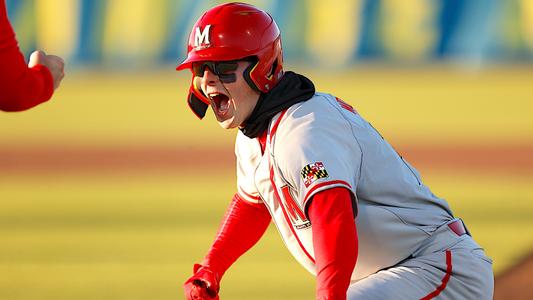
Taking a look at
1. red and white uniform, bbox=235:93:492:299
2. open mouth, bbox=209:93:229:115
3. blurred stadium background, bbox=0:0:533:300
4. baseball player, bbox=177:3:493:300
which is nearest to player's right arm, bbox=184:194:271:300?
baseball player, bbox=177:3:493:300

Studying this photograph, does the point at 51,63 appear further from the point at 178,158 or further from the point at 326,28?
the point at 326,28

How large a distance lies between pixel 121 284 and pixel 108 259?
1.83ft

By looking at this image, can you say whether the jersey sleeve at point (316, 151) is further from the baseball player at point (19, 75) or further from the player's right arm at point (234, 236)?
the baseball player at point (19, 75)

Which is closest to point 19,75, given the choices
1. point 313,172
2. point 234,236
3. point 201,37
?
point 201,37

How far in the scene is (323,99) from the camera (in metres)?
3.31

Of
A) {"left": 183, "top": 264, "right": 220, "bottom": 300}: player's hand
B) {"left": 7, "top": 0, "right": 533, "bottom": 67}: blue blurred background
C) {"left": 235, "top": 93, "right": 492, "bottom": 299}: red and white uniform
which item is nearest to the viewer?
{"left": 235, "top": 93, "right": 492, "bottom": 299}: red and white uniform

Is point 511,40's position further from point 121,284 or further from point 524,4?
point 121,284

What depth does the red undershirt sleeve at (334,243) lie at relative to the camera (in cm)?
292

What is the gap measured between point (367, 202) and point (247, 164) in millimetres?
497

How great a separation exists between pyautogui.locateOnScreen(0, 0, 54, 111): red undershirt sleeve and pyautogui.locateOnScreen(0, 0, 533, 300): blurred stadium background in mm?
2497

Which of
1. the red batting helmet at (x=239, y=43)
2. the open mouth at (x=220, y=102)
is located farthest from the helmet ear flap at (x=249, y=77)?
the open mouth at (x=220, y=102)

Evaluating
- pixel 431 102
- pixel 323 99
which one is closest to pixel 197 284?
pixel 323 99

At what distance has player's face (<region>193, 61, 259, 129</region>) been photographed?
10.9 ft

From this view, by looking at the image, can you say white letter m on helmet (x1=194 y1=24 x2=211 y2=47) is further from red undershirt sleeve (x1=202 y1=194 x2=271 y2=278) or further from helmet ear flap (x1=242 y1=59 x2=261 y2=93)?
red undershirt sleeve (x1=202 y1=194 x2=271 y2=278)
